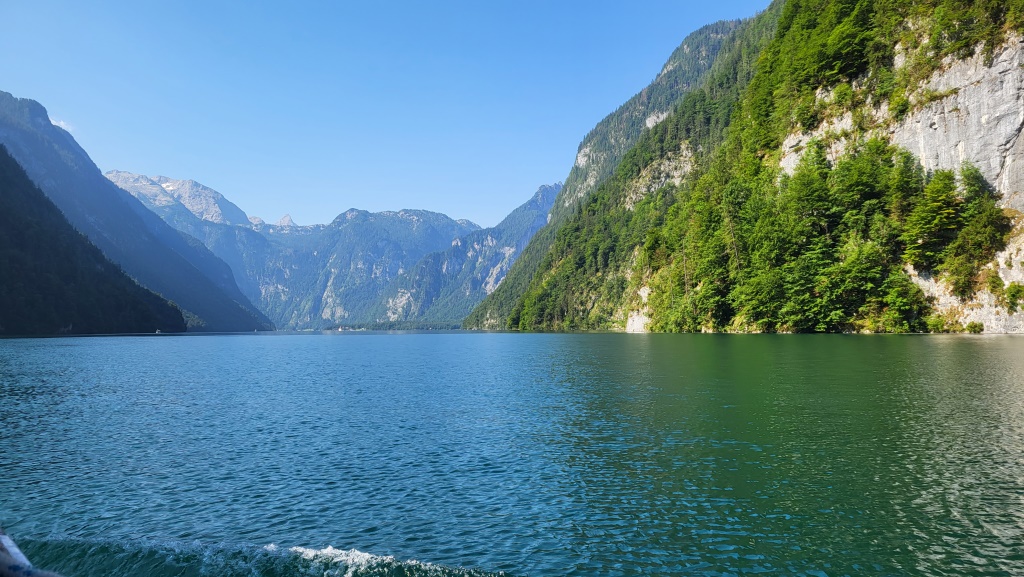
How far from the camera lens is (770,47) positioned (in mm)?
147000

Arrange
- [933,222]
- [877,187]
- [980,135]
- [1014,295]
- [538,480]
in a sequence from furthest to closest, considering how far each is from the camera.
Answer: [877,187] < [980,135] < [933,222] < [1014,295] < [538,480]

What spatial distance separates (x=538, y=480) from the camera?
63.1ft

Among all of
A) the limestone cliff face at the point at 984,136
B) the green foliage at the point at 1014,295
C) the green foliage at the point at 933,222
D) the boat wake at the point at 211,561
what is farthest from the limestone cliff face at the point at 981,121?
the boat wake at the point at 211,561

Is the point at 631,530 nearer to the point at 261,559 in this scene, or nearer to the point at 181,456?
the point at 261,559

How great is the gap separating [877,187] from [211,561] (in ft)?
370

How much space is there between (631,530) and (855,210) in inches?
4093

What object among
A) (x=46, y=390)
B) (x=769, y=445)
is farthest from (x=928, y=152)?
(x=46, y=390)

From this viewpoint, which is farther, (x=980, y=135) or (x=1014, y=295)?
(x=980, y=135)

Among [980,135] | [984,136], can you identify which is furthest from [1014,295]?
[980,135]

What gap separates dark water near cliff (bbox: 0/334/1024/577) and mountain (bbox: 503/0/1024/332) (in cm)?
5784

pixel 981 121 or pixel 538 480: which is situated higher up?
pixel 981 121

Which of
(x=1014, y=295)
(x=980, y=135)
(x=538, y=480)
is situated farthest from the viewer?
(x=980, y=135)

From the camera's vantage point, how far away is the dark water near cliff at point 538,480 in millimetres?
13180

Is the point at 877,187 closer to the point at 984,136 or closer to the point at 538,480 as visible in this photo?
the point at 984,136
